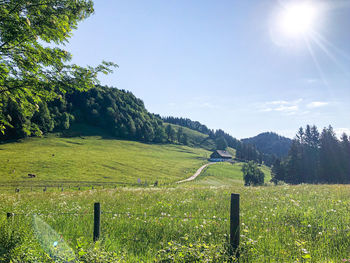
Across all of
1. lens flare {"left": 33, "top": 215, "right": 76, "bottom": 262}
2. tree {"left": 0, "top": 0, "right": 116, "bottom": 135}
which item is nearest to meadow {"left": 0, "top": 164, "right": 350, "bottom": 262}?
lens flare {"left": 33, "top": 215, "right": 76, "bottom": 262}

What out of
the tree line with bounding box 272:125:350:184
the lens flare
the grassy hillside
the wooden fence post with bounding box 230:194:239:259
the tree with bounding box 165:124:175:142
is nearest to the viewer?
the lens flare

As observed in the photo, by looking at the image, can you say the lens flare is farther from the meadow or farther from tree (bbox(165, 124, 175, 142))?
tree (bbox(165, 124, 175, 142))

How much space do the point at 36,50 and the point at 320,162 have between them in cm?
7682

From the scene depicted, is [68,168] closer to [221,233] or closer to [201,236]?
[201,236]

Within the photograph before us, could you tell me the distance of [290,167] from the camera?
72.7 meters

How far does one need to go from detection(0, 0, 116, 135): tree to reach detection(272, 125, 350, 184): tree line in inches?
2454

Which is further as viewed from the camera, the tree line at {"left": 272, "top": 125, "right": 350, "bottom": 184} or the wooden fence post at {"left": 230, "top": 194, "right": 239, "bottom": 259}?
the tree line at {"left": 272, "top": 125, "right": 350, "bottom": 184}

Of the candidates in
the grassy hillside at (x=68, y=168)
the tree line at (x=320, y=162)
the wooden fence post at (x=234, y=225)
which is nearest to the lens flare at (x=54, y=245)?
the wooden fence post at (x=234, y=225)

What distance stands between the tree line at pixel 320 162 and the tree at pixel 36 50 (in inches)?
2454

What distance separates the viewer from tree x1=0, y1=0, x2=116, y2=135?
7027mm

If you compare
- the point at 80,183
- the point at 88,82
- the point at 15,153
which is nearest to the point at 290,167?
the point at 80,183

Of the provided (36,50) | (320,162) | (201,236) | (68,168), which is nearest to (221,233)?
(201,236)

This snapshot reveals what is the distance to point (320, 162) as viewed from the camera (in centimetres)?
6538

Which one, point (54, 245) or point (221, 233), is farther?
point (221, 233)
